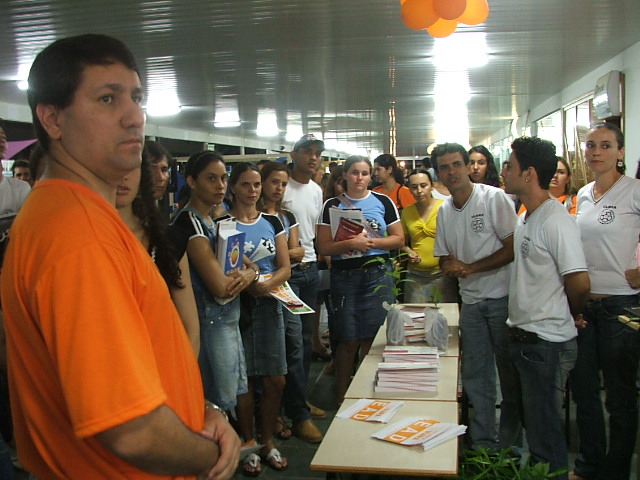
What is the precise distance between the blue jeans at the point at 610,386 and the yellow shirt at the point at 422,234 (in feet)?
5.54

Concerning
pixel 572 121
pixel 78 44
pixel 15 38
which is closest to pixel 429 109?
pixel 572 121

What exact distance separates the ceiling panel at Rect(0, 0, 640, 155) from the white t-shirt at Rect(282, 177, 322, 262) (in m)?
1.61

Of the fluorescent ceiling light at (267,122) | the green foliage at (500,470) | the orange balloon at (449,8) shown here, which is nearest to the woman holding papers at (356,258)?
the orange balloon at (449,8)

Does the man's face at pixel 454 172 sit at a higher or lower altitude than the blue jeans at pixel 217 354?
higher

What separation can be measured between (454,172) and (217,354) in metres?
1.71

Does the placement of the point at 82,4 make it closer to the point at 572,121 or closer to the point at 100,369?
the point at 100,369

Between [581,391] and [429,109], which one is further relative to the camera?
[429,109]

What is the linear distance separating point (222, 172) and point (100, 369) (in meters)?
2.32

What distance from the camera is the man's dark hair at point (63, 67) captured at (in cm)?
97

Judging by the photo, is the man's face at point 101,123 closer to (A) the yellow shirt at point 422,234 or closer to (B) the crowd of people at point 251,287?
(B) the crowd of people at point 251,287

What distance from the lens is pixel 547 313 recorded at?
8.60 feet

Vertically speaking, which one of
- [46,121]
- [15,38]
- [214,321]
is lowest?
[214,321]

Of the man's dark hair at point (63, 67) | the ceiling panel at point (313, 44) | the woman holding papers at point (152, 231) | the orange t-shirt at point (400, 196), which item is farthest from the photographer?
the orange t-shirt at point (400, 196)

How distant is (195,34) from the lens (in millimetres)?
5934
